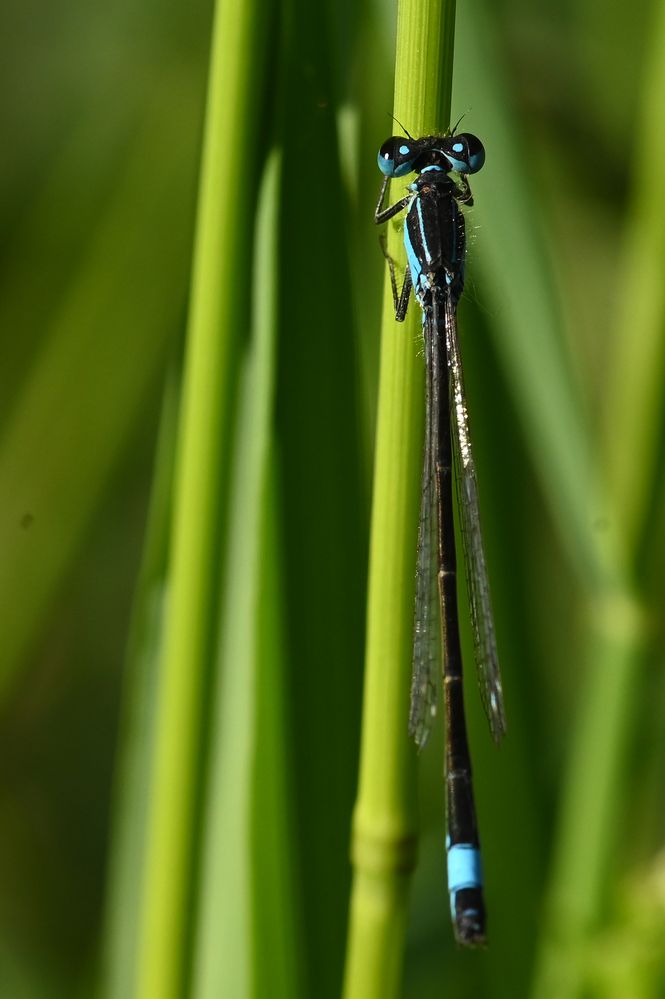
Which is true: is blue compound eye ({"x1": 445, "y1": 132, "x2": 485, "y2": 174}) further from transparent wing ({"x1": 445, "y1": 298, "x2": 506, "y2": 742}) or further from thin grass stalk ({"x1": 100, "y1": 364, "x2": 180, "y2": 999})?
thin grass stalk ({"x1": 100, "y1": 364, "x2": 180, "y2": 999})

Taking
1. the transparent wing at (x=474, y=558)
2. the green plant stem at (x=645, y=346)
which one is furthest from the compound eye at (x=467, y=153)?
the green plant stem at (x=645, y=346)

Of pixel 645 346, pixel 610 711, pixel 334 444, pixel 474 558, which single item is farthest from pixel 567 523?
pixel 334 444

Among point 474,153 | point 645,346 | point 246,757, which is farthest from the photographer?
point 645,346

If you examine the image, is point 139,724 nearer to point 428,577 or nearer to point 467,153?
point 428,577

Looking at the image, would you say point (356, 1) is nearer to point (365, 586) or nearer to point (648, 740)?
point (365, 586)

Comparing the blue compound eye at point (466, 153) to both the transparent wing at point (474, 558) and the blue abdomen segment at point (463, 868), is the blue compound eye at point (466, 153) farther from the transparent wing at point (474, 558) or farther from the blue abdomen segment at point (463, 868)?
the blue abdomen segment at point (463, 868)

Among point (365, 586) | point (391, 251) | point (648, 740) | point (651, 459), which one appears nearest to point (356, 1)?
point (391, 251)

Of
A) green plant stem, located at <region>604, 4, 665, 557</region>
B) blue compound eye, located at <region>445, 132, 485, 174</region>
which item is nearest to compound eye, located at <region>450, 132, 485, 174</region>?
blue compound eye, located at <region>445, 132, 485, 174</region>
